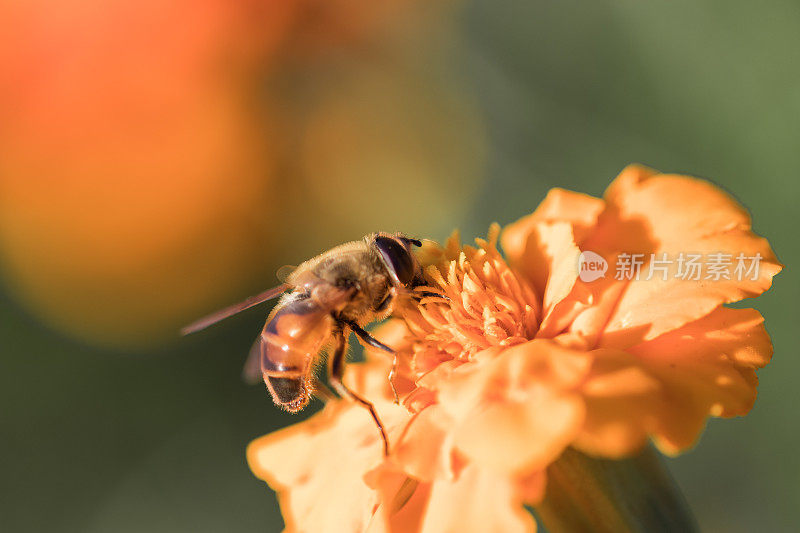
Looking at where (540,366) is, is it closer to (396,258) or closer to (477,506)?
(477,506)

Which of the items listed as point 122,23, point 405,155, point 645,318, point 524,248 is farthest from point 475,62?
point 645,318

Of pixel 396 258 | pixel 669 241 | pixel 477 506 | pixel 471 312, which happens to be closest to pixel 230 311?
pixel 396 258

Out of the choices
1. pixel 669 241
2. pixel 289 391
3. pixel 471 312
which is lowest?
pixel 289 391

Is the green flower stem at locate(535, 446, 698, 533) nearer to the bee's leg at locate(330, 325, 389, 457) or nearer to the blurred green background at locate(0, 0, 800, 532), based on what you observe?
Result: the bee's leg at locate(330, 325, 389, 457)

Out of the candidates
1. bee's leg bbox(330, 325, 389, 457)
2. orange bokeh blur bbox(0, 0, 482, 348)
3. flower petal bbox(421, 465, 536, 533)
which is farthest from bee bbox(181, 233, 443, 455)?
orange bokeh blur bbox(0, 0, 482, 348)

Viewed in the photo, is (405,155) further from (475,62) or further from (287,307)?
(287,307)

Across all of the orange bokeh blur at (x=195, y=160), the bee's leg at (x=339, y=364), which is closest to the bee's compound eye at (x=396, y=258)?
the bee's leg at (x=339, y=364)
